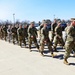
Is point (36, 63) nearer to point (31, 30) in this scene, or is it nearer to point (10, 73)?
point (10, 73)

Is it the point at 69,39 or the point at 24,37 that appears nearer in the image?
the point at 69,39

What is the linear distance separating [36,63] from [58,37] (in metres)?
3.51

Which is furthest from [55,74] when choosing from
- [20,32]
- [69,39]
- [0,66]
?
[20,32]

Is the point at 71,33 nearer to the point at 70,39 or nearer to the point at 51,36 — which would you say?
the point at 70,39

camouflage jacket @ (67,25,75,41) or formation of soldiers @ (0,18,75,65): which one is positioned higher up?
camouflage jacket @ (67,25,75,41)

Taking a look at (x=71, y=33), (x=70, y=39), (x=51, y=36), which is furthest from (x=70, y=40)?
(x=51, y=36)

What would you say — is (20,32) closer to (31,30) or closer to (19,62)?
(31,30)

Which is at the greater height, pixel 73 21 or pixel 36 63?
pixel 73 21

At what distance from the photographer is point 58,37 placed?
1432 centimetres

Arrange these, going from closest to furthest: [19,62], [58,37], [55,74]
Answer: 1. [55,74]
2. [19,62]
3. [58,37]

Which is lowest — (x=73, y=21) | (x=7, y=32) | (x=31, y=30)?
(x=7, y=32)

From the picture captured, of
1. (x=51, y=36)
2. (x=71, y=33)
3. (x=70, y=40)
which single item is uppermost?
(x=71, y=33)

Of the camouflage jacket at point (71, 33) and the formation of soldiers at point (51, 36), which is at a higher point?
the camouflage jacket at point (71, 33)

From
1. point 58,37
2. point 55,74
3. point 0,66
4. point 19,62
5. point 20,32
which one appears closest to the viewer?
point 55,74
